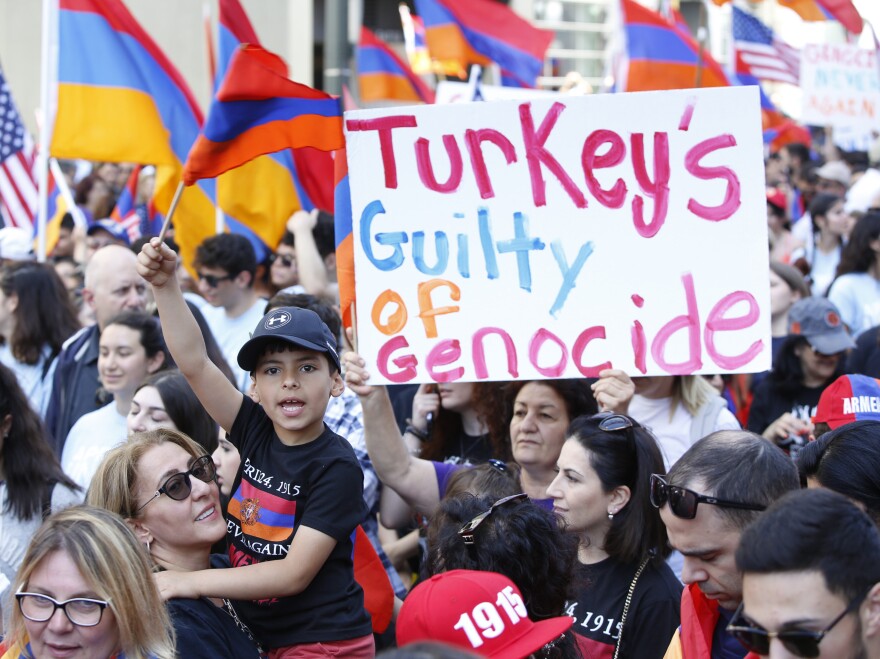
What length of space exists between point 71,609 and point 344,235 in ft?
6.46

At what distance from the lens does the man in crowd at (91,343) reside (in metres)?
5.61

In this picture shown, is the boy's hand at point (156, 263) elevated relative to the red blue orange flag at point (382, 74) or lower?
lower

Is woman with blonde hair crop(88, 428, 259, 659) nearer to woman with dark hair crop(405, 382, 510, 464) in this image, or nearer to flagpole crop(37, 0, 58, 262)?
woman with dark hair crop(405, 382, 510, 464)

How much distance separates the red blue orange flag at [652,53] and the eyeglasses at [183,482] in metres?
6.15

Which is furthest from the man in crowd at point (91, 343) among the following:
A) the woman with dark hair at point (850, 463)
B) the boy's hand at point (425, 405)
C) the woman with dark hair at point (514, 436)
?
the woman with dark hair at point (850, 463)

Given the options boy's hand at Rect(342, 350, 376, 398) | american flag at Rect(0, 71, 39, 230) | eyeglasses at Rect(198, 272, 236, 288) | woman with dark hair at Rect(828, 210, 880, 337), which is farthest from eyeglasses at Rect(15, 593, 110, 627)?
american flag at Rect(0, 71, 39, 230)

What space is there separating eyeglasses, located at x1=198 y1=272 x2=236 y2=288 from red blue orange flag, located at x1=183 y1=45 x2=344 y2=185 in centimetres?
263

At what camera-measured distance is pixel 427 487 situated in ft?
13.7

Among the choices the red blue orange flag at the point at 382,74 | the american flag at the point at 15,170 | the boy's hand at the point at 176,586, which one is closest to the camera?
the boy's hand at the point at 176,586

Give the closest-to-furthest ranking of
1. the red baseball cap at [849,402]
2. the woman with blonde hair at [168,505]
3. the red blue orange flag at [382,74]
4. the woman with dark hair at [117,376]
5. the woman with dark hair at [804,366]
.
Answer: the woman with blonde hair at [168,505] → the red baseball cap at [849,402] → the woman with dark hair at [117,376] → the woman with dark hair at [804,366] → the red blue orange flag at [382,74]

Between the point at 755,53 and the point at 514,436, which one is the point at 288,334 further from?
the point at 755,53

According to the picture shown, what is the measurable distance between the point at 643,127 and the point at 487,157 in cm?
55

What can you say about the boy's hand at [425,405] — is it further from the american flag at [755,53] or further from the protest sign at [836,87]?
the american flag at [755,53]

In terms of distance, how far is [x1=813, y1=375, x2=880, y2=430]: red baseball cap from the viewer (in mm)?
3613
